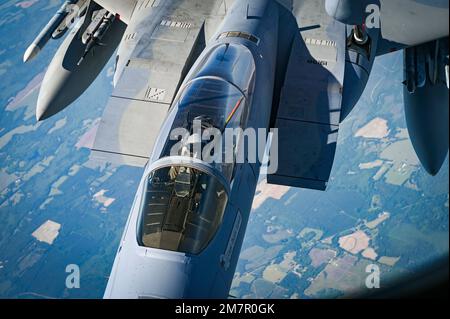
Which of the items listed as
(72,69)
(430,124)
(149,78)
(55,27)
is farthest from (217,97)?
(55,27)

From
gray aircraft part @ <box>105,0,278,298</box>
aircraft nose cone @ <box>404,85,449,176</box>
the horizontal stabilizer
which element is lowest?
aircraft nose cone @ <box>404,85,449,176</box>

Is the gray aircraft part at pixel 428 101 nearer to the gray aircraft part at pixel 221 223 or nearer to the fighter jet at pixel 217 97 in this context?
the fighter jet at pixel 217 97

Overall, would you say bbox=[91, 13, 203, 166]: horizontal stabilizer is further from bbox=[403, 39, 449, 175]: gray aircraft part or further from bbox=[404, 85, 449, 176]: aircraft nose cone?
bbox=[404, 85, 449, 176]: aircraft nose cone

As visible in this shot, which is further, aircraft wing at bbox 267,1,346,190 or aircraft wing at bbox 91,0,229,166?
aircraft wing at bbox 91,0,229,166

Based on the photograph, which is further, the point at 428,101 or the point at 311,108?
the point at 428,101

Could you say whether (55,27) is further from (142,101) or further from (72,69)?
(142,101)

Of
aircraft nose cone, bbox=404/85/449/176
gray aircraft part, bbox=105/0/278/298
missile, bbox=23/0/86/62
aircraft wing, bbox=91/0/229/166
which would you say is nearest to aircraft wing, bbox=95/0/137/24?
aircraft wing, bbox=91/0/229/166
